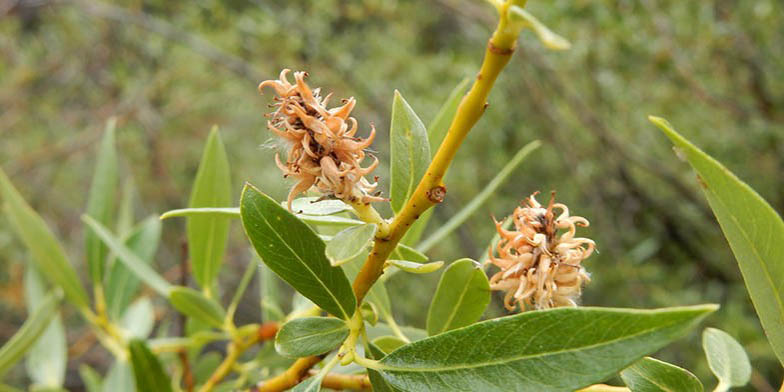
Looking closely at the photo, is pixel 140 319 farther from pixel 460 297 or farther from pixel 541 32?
pixel 541 32

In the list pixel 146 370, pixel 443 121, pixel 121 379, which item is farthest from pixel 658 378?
pixel 121 379

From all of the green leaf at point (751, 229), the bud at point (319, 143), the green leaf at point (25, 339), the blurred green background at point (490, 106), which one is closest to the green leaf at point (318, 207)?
the bud at point (319, 143)

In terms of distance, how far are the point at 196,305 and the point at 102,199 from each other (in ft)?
1.53

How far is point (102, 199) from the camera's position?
4.20ft

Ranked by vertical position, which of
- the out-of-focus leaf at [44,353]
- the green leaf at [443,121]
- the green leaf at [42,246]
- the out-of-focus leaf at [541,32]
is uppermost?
the out-of-focus leaf at [541,32]

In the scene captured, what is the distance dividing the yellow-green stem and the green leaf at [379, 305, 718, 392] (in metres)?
0.08

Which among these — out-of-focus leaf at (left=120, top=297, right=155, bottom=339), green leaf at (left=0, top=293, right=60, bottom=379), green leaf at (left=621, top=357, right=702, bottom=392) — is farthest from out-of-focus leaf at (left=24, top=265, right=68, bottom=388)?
green leaf at (left=621, top=357, right=702, bottom=392)

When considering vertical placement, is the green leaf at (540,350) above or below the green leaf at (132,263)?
above

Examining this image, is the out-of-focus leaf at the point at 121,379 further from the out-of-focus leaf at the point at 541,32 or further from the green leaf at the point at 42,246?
the out-of-focus leaf at the point at 541,32

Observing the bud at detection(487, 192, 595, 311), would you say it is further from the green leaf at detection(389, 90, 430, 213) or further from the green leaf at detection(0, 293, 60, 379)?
the green leaf at detection(0, 293, 60, 379)

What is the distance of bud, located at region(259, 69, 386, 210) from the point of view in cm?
54

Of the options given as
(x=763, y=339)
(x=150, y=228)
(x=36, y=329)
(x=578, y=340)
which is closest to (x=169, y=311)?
(x=150, y=228)

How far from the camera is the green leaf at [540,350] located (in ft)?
1.38

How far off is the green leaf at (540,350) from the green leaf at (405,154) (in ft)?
0.48
